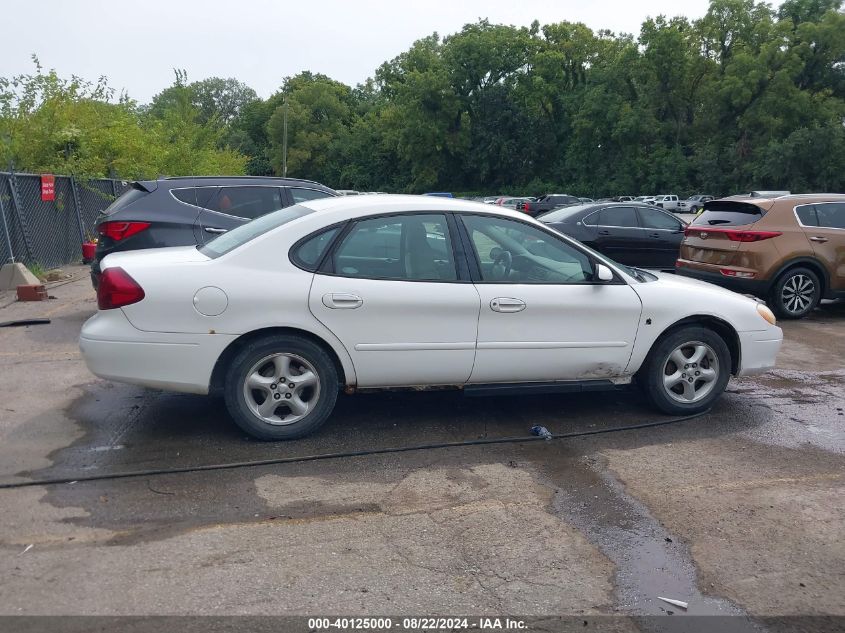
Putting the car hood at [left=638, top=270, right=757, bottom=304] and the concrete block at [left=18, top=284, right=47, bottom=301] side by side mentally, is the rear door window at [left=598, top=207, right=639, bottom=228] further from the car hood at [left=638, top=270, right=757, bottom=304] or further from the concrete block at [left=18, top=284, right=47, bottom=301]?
the concrete block at [left=18, top=284, right=47, bottom=301]

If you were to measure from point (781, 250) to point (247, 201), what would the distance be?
6.84 m

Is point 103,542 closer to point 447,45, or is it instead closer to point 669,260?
point 669,260

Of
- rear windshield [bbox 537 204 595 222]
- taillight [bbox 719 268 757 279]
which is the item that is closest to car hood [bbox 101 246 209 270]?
taillight [bbox 719 268 757 279]

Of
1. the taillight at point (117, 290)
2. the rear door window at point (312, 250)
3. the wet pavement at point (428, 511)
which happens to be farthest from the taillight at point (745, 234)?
the taillight at point (117, 290)

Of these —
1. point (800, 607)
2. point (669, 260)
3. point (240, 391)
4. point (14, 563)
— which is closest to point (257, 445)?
point (240, 391)

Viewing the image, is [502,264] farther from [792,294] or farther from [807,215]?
[807,215]

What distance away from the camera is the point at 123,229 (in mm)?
8570

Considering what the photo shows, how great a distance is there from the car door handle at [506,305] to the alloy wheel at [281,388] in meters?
1.30

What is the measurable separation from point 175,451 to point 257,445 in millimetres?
525

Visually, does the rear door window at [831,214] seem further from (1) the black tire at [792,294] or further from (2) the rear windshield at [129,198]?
(2) the rear windshield at [129,198]

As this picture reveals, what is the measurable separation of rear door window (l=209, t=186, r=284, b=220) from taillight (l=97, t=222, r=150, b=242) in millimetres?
823

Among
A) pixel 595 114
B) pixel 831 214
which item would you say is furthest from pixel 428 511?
pixel 595 114

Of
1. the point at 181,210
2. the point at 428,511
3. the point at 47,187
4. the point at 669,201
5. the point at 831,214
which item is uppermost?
the point at 47,187

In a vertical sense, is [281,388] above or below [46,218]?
below
